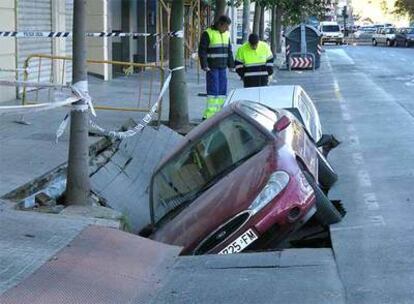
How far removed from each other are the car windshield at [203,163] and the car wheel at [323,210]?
569 mm

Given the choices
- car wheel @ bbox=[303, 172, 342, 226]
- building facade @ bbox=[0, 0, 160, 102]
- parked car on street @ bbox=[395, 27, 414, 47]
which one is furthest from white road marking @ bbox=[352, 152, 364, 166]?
parked car on street @ bbox=[395, 27, 414, 47]

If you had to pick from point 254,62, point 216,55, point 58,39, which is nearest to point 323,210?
point 216,55

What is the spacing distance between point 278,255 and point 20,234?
2139mm

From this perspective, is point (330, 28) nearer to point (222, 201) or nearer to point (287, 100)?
point (287, 100)

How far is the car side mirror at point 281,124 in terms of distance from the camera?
6406 mm

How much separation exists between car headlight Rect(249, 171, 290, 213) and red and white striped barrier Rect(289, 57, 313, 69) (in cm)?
2467

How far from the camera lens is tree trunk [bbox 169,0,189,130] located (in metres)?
12.1

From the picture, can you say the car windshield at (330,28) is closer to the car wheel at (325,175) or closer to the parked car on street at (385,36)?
the parked car on street at (385,36)

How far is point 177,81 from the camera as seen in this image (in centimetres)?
1222

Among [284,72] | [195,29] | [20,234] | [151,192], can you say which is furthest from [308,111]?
[195,29]

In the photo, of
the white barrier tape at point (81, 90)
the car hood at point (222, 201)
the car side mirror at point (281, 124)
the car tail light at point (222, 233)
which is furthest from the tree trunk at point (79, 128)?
the car side mirror at point (281, 124)

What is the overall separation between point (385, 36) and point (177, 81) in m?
57.9

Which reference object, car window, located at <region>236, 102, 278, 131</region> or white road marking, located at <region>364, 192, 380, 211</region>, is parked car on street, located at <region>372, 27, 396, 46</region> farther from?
car window, located at <region>236, 102, 278, 131</region>

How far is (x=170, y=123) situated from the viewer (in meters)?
12.3
